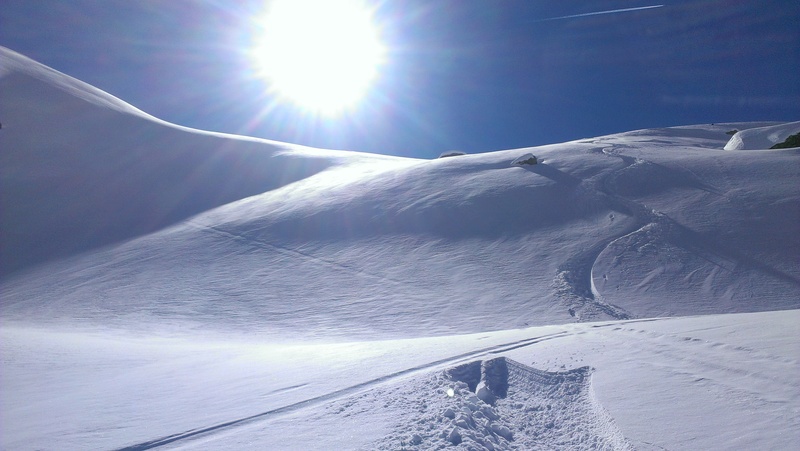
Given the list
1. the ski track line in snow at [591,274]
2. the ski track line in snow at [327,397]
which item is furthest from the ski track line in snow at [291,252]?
the ski track line in snow at [327,397]

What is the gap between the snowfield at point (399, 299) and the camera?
4051mm

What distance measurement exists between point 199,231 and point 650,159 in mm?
15318

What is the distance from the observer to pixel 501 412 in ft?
14.0

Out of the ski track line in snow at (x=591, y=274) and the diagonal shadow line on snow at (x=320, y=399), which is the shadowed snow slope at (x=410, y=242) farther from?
the diagonal shadow line on snow at (x=320, y=399)

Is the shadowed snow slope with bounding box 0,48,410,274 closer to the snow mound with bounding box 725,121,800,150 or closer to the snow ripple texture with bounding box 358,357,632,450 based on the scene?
the snow ripple texture with bounding box 358,357,632,450

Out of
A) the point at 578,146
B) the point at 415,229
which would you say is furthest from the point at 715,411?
the point at 578,146

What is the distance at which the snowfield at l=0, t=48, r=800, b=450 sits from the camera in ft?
13.3

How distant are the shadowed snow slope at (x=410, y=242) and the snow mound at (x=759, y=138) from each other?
35.0 feet

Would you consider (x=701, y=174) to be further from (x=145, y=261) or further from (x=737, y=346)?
(x=145, y=261)

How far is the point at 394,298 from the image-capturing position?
10.6m

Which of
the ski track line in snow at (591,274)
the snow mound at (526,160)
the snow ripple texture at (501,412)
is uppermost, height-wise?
the snow mound at (526,160)

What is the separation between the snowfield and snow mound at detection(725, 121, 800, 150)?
9911 mm

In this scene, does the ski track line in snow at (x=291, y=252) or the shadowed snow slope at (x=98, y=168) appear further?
the shadowed snow slope at (x=98, y=168)

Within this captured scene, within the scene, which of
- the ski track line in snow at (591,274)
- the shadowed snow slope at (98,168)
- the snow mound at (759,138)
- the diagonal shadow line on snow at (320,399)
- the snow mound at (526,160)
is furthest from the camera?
the snow mound at (759,138)
